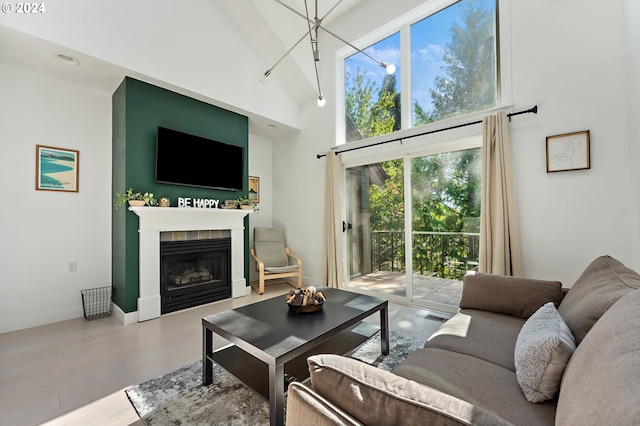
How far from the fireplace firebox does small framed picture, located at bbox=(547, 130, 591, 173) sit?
3980mm

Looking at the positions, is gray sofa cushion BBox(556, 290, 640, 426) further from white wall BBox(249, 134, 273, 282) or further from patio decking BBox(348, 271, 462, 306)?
white wall BBox(249, 134, 273, 282)

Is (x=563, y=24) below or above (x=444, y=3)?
below

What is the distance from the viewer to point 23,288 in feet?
9.86

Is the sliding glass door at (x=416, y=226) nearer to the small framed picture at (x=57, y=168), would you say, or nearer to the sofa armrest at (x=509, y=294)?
the sofa armrest at (x=509, y=294)

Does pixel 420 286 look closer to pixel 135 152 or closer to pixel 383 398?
pixel 383 398

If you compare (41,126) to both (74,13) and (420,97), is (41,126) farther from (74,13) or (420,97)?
(420,97)

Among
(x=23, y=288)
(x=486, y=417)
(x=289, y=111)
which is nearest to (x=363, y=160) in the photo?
(x=289, y=111)

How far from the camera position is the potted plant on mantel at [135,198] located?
3111 millimetres

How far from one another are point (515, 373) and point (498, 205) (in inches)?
80.4

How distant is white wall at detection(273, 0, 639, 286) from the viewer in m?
2.39

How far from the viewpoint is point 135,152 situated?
3.27 m

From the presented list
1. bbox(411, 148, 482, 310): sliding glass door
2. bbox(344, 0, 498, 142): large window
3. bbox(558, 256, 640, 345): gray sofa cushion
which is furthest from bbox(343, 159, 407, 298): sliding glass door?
bbox(558, 256, 640, 345): gray sofa cushion

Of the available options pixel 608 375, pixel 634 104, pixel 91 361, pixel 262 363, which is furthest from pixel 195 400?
pixel 634 104

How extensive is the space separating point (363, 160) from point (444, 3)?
84.6 inches
